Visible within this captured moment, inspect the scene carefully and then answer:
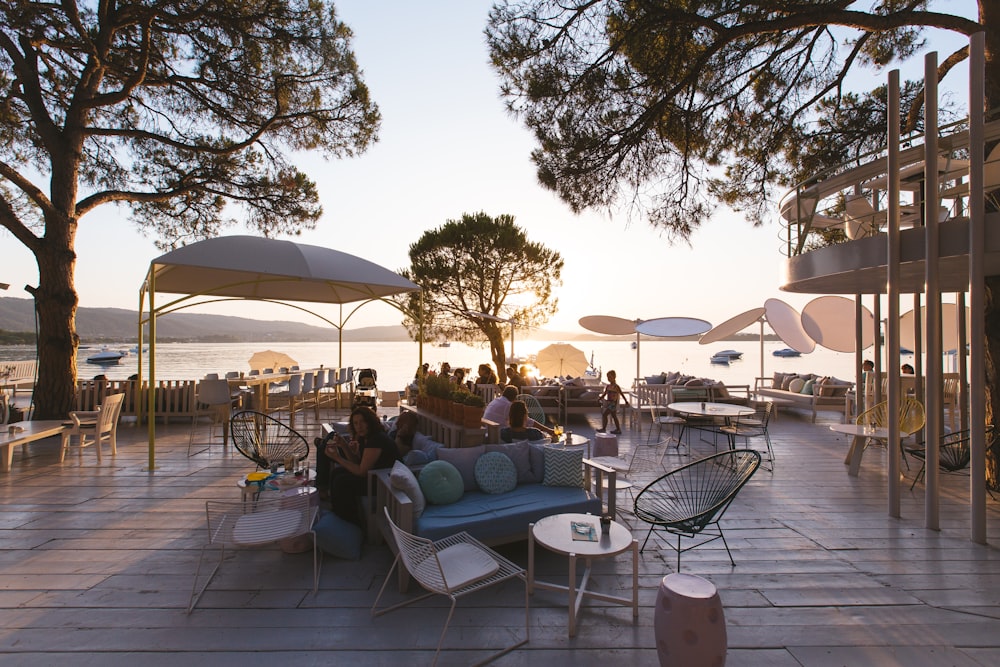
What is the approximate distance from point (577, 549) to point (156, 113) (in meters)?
10.7

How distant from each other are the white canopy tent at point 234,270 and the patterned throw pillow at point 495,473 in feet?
10.6

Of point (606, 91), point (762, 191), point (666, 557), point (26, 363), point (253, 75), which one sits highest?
point (253, 75)

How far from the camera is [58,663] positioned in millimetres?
2492

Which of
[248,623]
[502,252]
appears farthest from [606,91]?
[502,252]

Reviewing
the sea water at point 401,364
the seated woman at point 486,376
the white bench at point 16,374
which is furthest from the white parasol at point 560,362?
the white bench at point 16,374

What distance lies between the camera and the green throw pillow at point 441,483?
3.88 meters

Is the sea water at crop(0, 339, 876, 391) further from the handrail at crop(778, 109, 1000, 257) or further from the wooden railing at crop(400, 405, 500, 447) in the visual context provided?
the wooden railing at crop(400, 405, 500, 447)

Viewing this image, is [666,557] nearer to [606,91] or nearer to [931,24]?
[606,91]

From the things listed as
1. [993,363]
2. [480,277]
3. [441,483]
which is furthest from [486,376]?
[480,277]

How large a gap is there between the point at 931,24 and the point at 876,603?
239 inches

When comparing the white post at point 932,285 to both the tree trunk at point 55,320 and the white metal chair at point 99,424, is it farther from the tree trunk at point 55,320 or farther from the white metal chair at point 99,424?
the tree trunk at point 55,320

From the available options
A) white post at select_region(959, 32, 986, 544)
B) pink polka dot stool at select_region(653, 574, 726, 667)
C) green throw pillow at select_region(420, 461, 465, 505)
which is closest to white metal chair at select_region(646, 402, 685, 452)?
white post at select_region(959, 32, 986, 544)

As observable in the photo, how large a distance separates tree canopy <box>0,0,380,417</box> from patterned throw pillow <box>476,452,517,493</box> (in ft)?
25.7

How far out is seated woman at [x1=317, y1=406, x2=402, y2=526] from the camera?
4074 millimetres
